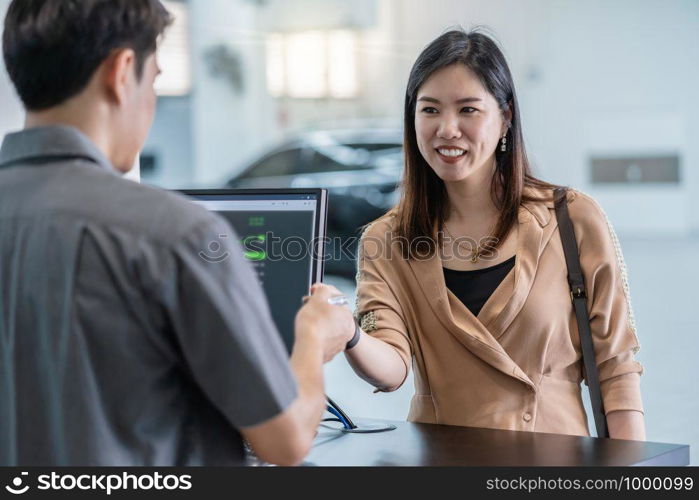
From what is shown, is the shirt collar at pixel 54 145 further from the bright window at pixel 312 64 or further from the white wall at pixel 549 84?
the bright window at pixel 312 64

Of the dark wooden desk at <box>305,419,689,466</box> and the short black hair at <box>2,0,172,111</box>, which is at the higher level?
the short black hair at <box>2,0,172,111</box>

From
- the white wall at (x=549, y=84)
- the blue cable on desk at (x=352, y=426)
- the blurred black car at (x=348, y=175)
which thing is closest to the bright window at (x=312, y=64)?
the white wall at (x=549, y=84)

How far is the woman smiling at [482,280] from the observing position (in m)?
2.00

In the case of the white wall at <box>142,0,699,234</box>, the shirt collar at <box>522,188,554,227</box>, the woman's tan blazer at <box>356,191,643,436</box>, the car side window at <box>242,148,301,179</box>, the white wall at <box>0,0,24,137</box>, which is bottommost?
the woman's tan blazer at <box>356,191,643,436</box>

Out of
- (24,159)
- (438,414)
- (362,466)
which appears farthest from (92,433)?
(438,414)

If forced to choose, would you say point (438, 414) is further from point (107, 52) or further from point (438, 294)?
point (107, 52)

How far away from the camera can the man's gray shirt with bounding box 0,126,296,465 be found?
3.37 feet

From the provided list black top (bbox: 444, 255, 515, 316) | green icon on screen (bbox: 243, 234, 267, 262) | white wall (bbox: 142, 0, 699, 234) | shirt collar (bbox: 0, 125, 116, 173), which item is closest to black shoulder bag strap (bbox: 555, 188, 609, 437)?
black top (bbox: 444, 255, 515, 316)

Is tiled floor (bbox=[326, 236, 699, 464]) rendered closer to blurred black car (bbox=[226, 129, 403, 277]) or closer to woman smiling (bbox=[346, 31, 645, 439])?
blurred black car (bbox=[226, 129, 403, 277])

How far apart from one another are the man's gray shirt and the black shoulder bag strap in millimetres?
1079

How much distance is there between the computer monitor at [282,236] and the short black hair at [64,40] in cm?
58

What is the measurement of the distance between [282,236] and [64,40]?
26.1 inches

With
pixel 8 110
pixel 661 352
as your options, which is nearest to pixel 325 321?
pixel 8 110

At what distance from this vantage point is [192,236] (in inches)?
40.8
